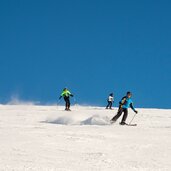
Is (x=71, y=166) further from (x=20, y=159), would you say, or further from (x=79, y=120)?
(x=79, y=120)

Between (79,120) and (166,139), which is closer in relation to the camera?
(166,139)

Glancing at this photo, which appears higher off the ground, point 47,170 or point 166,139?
point 166,139

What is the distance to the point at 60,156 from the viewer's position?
8805mm

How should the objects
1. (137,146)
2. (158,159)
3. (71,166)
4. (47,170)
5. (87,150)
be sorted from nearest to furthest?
(47,170) → (71,166) → (158,159) → (87,150) → (137,146)

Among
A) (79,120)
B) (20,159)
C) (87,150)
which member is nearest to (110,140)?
(87,150)

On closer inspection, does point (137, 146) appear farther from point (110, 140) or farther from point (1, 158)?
point (1, 158)

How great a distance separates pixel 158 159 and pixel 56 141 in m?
2.84

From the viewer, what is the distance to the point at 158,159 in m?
9.00

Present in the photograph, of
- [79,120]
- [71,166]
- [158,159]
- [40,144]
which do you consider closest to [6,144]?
[40,144]

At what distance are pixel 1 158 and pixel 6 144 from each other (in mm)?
1873

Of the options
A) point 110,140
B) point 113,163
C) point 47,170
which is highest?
point 110,140

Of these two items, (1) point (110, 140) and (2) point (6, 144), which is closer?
(2) point (6, 144)

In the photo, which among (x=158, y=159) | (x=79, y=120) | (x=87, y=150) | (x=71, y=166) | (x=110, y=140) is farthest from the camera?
(x=79, y=120)

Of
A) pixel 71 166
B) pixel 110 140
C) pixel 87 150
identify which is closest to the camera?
pixel 71 166
